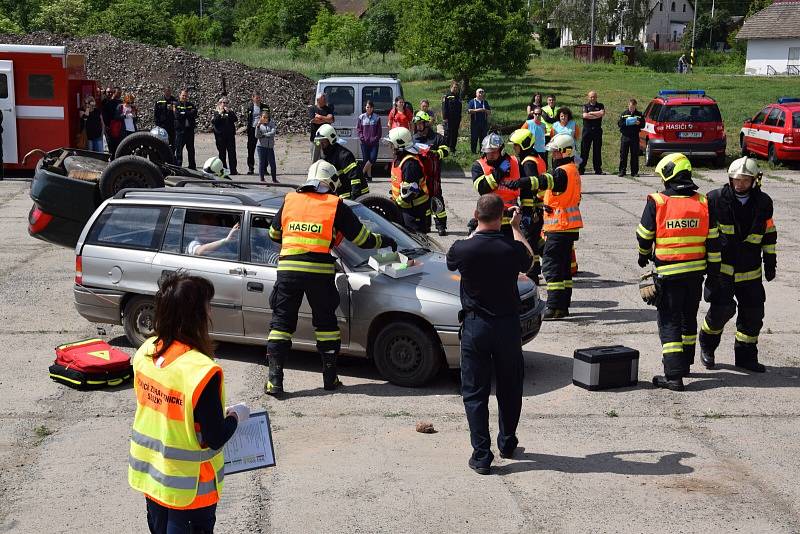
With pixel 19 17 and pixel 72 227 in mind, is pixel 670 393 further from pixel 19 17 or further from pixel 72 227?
pixel 19 17

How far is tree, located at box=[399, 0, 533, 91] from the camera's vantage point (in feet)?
127

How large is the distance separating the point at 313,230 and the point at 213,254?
1449 mm

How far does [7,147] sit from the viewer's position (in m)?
22.4

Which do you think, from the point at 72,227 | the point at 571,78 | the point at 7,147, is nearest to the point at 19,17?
the point at 571,78

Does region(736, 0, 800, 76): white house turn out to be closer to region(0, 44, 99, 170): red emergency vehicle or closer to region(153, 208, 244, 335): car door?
region(0, 44, 99, 170): red emergency vehicle

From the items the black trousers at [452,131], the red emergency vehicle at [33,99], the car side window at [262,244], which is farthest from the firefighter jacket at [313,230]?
the black trousers at [452,131]

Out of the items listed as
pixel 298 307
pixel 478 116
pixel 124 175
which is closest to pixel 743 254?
pixel 298 307

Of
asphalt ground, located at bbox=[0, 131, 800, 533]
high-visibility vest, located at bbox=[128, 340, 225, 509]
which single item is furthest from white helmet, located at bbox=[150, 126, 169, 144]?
high-visibility vest, located at bbox=[128, 340, 225, 509]

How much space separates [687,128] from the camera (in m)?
24.1

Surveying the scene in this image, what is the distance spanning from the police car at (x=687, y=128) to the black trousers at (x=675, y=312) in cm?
1646

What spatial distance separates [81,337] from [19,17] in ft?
199

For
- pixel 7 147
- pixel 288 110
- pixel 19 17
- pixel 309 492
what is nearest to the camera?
pixel 309 492

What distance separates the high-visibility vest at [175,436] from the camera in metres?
4.10

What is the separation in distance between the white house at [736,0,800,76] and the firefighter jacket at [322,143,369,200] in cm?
7074
